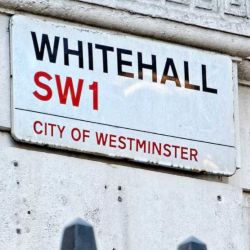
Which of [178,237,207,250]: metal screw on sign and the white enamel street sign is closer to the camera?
the white enamel street sign

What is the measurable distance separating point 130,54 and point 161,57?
0.15 metres

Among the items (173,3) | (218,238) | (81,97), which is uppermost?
(173,3)

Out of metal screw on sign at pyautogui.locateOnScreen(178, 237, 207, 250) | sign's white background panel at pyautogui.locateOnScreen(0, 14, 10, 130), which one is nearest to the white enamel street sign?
sign's white background panel at pyautogui.locateOnScreen(0, 14, 10, 130)

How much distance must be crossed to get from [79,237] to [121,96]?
2.22 ft

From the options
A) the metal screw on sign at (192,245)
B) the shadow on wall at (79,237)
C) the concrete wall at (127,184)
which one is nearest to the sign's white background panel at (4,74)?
the concrete wall at (127,184)

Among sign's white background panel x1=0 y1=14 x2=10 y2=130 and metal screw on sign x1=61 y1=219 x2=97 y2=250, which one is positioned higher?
sign's white background panel x1=0 y1=14 x2=10 y2=130

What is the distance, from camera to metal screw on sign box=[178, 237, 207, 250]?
8.06 meters

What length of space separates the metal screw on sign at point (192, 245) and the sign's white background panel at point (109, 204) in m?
0.02

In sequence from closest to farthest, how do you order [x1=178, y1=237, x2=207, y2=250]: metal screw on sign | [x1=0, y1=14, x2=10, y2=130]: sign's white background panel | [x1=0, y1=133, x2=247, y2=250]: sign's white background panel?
[x1=0, y1=133, x2=247, y2=250]: sign's white background panel, [x1=0, y1=14, x2=10, y2=130]: sign's white background panel, [x1=178, y1=237, x2=207, y2=250]: metal screw on sign

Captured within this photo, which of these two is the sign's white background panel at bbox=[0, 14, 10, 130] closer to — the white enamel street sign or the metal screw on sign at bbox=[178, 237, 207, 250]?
the white enamel street sign

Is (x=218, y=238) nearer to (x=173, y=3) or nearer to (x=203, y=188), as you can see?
(x=203, y=188)

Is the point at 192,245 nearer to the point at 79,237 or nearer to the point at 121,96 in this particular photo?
the point at 79,237

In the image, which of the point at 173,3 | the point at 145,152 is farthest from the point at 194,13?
the point at 145,152

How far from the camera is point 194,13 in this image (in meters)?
8.45
